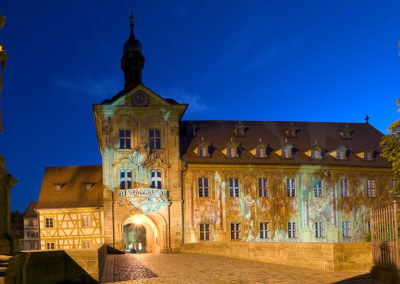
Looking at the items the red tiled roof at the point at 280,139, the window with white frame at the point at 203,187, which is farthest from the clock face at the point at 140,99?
the window with white frame at the point at 203,187

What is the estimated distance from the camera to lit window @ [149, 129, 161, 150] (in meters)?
33.7

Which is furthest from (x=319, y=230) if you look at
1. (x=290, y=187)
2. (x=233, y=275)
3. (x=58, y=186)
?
(x=233, y=275)

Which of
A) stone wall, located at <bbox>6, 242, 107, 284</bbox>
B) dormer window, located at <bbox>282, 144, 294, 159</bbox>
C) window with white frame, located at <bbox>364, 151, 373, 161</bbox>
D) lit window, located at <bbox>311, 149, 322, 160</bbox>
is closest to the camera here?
stone wall, located at <bbox>6, 242, 107, 284</bbox>

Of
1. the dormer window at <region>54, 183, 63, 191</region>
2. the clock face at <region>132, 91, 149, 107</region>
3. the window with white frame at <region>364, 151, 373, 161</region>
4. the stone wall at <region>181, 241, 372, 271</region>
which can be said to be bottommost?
the stone wall at <region>181, 241, 372, 271</region>

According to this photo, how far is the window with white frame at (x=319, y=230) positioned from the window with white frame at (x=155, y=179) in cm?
1175

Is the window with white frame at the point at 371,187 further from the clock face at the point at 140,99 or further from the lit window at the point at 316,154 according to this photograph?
the clock face at the point at 140,99

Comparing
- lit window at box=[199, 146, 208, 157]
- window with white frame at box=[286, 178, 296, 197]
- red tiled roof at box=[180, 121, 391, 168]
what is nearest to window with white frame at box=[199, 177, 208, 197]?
red tiled roof at box=[180, 121, 391, 168]

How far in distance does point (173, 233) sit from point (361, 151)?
15.6 m

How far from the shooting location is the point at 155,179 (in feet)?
109

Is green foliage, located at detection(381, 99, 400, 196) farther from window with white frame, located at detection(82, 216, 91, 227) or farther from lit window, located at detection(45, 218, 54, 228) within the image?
Answer: lit window, located at detection(45, 218, 54, 228)

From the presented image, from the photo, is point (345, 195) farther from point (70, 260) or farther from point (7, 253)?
point (7, 253)

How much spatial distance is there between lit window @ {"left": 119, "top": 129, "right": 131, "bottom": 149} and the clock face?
2.02 meters

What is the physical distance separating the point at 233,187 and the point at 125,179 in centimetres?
752

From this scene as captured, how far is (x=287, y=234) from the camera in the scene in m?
34.6
